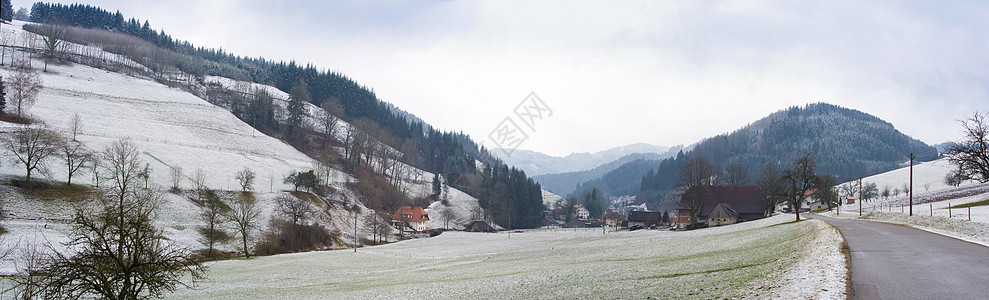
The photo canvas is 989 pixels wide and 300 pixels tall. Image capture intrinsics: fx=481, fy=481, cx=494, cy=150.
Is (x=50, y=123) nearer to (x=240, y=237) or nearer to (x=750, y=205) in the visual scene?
(x=240, y=237)

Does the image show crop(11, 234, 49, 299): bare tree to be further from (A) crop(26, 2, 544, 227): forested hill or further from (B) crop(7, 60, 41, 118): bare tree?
(A) crop(26, 2, 544, 227): forested hill

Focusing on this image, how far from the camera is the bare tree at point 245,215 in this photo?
2176 inches

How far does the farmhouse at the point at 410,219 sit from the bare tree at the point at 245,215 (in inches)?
1351

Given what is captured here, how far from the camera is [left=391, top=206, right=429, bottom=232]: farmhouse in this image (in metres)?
99.9

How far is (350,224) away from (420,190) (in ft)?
171

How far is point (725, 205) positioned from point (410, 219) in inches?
2416

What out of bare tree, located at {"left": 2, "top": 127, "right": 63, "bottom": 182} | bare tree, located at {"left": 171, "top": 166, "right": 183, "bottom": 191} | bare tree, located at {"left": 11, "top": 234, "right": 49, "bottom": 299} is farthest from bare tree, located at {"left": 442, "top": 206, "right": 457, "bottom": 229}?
bare tree, located at {"left": 11, "top": 234, "right": 49, "bottom": 299}

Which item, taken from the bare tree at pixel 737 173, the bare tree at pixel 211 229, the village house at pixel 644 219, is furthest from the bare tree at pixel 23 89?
the bare tree at pixel 737 173

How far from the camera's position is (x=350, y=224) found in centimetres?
8038

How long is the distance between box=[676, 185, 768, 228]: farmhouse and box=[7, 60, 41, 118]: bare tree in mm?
117304

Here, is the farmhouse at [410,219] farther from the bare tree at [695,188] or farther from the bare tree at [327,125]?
the bare tree at [695,188]

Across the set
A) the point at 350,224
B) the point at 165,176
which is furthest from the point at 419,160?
the point at 165,176

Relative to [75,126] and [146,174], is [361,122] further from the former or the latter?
[146,174]

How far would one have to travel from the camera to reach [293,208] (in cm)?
6612
